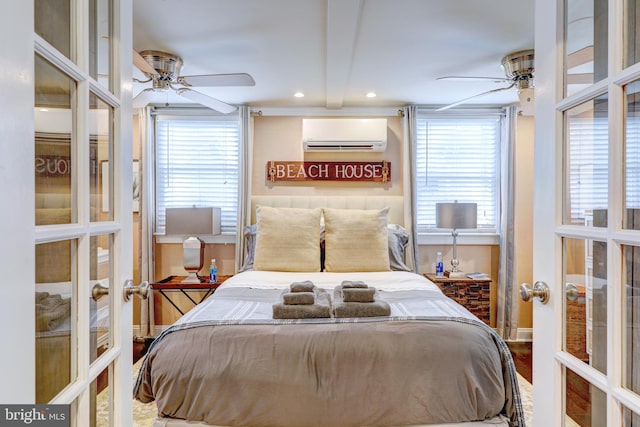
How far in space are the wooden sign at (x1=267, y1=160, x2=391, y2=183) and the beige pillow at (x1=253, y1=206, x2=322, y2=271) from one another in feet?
2.40

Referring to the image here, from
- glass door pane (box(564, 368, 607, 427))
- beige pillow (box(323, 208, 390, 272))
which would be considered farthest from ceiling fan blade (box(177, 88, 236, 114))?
glass door pane (box(564, 368, 607, 427))

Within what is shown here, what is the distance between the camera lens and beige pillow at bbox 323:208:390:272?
351cm

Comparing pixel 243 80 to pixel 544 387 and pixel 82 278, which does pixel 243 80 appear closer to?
pixel 82 278

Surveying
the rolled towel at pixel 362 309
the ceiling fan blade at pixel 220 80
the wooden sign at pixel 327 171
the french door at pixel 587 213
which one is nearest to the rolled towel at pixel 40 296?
the french door at pixel 587 213

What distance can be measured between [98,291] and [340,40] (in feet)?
7.17

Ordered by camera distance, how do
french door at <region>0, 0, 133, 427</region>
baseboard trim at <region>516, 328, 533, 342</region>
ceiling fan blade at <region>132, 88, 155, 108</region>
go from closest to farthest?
french door at <region>0, 0, 133, 427</region>, ceiling fan blade at <region>132, 88, 155, 108</region>, baseboard trim at <region>516, 328, 533, 342</region>

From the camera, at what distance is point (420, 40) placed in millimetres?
2654

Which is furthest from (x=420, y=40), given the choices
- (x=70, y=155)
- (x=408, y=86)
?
(x=70, y=155)

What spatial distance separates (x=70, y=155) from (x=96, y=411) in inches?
24.5

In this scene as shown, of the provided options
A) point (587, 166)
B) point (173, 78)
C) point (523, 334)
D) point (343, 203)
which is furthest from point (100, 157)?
point (523, 334)

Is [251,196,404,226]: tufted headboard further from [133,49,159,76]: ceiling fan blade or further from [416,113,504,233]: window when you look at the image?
[133,49,159,76]: ceiling fan blade

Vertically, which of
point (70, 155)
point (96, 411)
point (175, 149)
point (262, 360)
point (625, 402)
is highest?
point (175, 149)

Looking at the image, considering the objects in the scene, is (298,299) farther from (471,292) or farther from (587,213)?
(471,292)

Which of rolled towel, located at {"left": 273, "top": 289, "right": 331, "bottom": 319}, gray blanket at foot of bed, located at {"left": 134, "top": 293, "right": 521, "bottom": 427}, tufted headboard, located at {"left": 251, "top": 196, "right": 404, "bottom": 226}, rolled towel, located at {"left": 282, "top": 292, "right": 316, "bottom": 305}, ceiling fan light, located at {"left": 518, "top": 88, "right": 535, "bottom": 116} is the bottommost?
gray blanket at foot of bed, located at {"left": 134, "top": 293, "right": 521, "bottom": 427}
